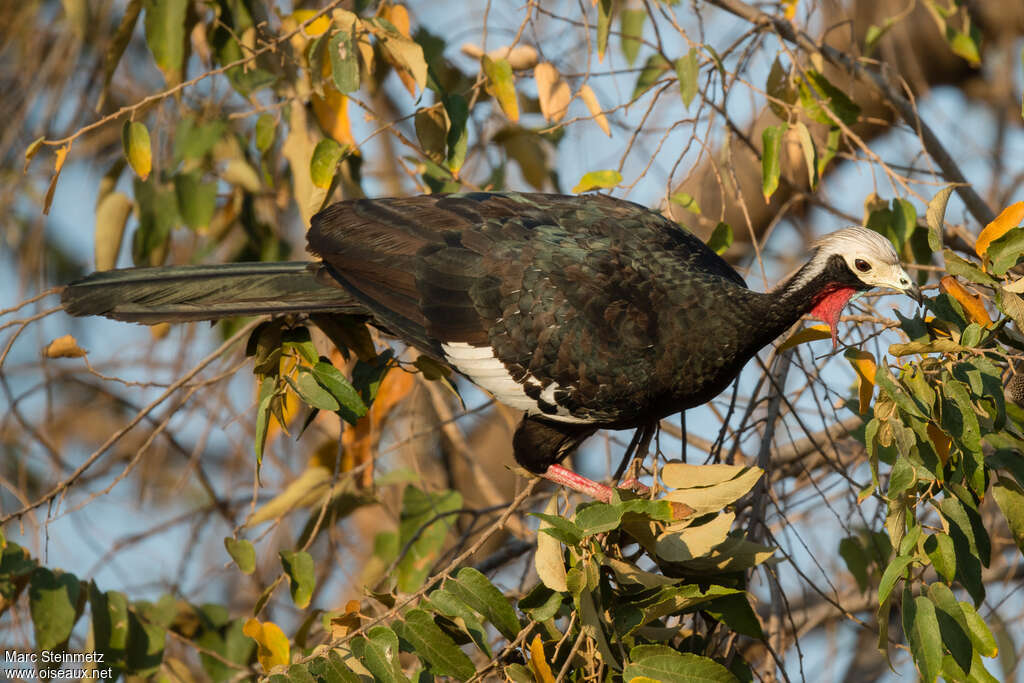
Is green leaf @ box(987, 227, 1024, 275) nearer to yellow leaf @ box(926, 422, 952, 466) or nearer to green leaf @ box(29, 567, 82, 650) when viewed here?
yellow leaf @ box(926, 422, 952, 466)

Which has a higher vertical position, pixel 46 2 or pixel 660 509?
pixel 46 2

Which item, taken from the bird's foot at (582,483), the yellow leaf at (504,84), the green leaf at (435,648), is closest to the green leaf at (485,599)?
the green leaf at (435,648)

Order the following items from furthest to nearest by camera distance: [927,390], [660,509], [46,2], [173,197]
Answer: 1. [46,2]
2. [173,197]
3. [660,509]
4. [927,390]

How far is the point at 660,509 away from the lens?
7.26 feet

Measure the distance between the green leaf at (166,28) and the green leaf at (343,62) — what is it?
0.78 metres

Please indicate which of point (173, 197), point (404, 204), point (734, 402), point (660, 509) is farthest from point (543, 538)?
point (173, 197)

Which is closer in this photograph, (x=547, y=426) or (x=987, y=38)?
(x=547, y=426)

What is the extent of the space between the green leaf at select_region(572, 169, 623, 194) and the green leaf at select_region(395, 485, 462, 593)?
3.71 feet

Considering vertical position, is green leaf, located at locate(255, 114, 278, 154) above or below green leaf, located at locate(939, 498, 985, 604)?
above

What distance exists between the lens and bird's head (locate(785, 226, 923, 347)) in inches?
108

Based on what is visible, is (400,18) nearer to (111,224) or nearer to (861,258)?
(111,224)

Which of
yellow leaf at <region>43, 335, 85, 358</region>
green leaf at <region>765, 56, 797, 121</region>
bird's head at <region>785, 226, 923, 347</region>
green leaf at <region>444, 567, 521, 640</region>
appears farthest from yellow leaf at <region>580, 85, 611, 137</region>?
yellow leaf at <region>43, 335, 85, 358</region>

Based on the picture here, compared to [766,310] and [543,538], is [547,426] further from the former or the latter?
[543,538]

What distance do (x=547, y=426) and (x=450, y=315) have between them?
49 cm
